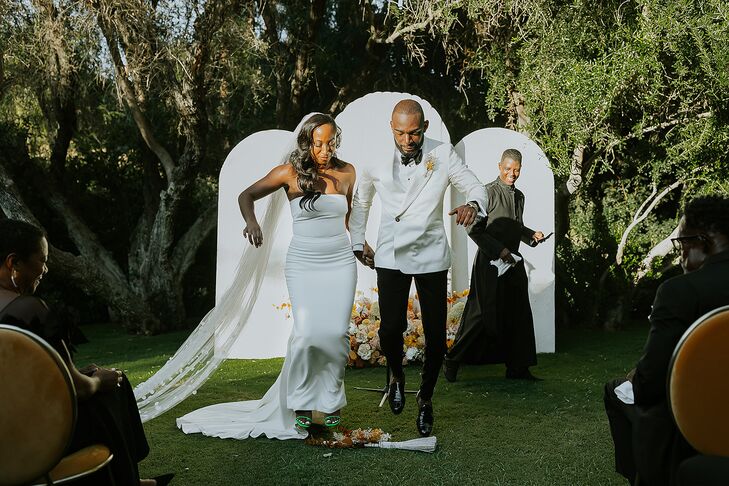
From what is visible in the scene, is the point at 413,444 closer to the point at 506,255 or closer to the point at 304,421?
the point at 304,421

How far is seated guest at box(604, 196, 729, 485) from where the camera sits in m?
3.02

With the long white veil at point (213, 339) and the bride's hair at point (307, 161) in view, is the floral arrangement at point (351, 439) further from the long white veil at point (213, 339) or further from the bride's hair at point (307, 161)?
the bride's hair at point (307, 161)

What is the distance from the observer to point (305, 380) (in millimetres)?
5496

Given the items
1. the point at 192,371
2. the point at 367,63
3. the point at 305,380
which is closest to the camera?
the point at 305,380

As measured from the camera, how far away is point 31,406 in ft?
9.40

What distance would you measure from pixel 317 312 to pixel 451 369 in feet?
9.13

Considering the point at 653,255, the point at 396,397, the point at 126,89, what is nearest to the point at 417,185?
the point at 396,397

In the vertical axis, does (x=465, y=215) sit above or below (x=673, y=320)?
above

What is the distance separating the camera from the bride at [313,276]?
17.9 ft

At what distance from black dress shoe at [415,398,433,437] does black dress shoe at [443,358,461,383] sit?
2266mm

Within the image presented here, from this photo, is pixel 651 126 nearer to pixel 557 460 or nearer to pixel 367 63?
pixel 367 63

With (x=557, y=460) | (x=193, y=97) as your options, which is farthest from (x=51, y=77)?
(x=557, y=460)

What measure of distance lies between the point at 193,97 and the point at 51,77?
2101mm

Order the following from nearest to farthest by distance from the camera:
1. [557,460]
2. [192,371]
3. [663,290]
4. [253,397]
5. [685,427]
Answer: [685,427]
[663,290]
[557,460]
[192,371]
[253,397]
